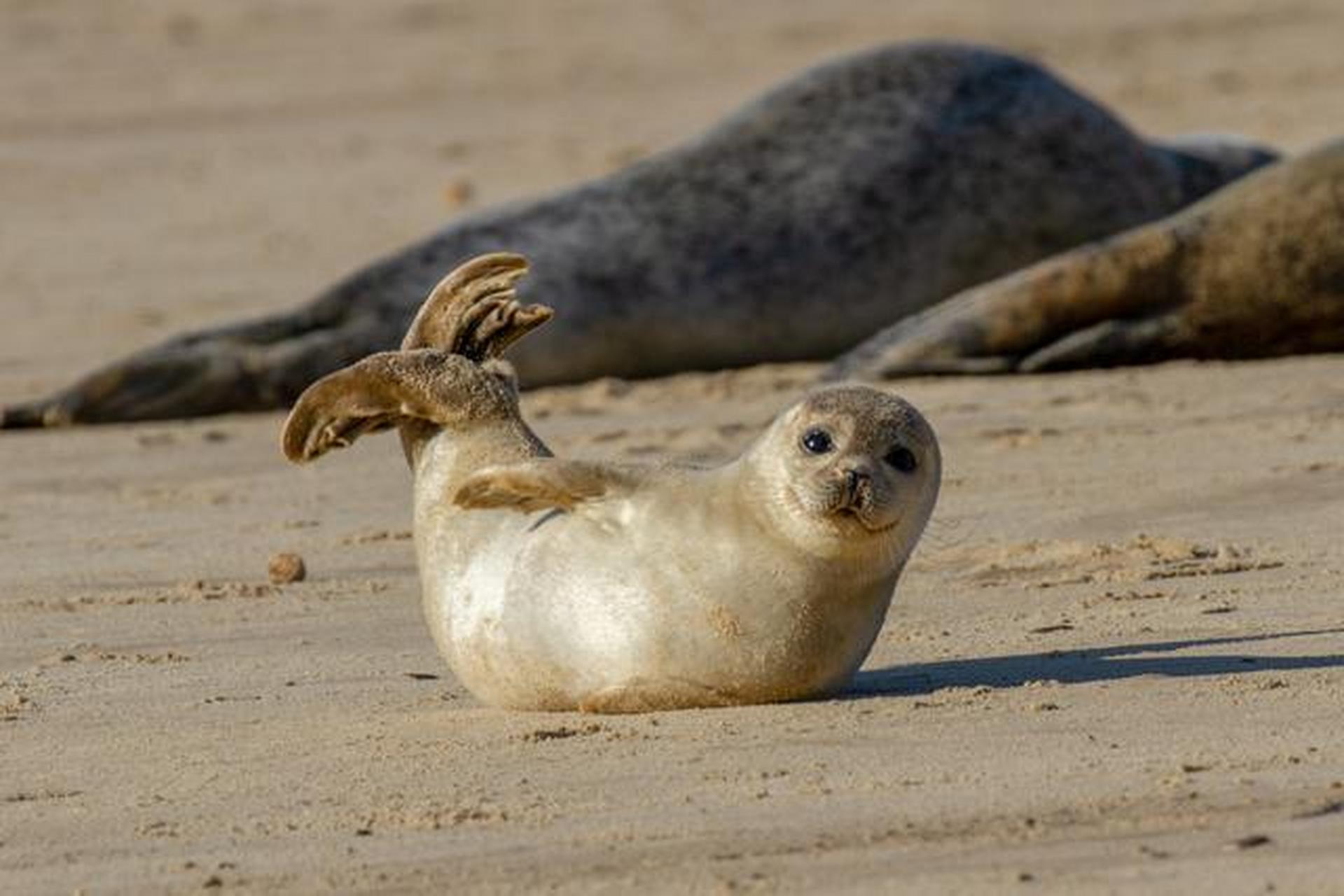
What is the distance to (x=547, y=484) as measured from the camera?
429 cm

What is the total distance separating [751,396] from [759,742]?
4.04 m

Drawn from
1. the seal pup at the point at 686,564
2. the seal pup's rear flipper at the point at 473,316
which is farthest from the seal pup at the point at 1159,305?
the seal pup at the point at 686,564

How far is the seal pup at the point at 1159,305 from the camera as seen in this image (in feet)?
26.4

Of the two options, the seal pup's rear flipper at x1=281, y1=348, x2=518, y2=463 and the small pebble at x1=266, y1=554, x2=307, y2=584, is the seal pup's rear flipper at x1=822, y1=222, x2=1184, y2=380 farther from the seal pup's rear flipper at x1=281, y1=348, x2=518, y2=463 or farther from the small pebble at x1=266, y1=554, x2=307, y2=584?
the seal pup's rear flipper at x1=281, y1=348, x2=518, y2=463

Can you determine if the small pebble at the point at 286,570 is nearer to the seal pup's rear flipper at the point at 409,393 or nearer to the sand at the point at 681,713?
the sand at the point at 681,713

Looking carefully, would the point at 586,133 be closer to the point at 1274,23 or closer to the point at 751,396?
the point at 1274,23

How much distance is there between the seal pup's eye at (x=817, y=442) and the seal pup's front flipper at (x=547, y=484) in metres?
0.31

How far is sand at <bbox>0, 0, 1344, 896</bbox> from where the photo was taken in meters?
3.53

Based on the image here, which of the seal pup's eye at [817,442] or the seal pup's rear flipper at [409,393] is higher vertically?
the seal pup's eye at [817,442]

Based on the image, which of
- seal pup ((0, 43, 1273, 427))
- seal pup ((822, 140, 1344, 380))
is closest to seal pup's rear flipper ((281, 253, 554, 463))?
seal pup ((822, 140, 1344, 380))

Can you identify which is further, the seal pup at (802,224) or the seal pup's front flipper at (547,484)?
the seal pup at (802,224)

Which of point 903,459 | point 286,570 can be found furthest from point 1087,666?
point 286,570

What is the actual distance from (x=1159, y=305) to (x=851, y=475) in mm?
4243

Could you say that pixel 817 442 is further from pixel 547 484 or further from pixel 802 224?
pixel 802 224
